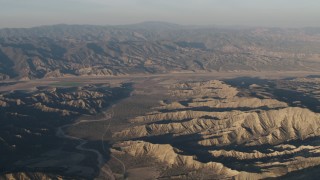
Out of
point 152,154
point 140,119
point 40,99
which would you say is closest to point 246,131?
point 152,154

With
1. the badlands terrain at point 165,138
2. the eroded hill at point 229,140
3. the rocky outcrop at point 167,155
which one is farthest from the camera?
the badlands terrain at point 165,138

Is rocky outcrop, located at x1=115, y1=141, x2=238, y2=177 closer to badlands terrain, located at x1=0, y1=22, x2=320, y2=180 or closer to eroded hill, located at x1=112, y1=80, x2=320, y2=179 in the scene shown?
eroded hill, located at x1=112, y1=80, x2=320, y2=179

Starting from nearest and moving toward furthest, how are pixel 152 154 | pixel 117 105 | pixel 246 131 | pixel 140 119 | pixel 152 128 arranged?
pixel 152 154 < pixel 246 131 < pixel 152 128 < pixel 140 119 < pixel 117 105

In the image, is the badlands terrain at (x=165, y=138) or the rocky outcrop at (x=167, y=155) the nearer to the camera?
the rocky outcrop at (x=167, y=155)

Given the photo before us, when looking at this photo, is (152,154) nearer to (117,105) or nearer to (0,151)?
(0,151)

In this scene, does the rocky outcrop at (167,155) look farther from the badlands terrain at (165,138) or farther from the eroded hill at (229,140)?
the badlands terrain at (165,138)

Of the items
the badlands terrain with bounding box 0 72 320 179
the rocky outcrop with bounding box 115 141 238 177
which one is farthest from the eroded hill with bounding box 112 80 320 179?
the badlands terrain with bounding box 0 72 320 179

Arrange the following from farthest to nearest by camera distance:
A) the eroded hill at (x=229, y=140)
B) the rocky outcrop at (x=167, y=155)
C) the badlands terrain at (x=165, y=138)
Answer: the badlands terrain at (x=165, y=138), the rocky outcrop at (x=167, y=155), the eroded hill at (x=229, y=140)

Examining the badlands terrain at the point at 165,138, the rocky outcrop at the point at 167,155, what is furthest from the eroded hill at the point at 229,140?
the badlands terrain at the point at 165,138
